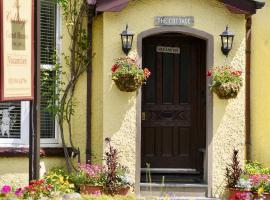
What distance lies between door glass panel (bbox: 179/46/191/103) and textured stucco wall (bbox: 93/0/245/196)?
0.86m

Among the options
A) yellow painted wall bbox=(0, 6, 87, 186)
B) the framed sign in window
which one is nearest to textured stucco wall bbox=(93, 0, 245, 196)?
yellow painted wall bbox=(0, 6, 87, 186)

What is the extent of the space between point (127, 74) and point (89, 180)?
178 cm

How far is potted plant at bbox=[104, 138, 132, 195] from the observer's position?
31.9 feet

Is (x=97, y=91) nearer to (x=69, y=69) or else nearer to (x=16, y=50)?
(x=69, y=69)

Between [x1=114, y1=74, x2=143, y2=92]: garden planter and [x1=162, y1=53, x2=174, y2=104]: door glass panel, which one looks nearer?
[x1=114, y1=74, x2=143, y2=92]: garden planter

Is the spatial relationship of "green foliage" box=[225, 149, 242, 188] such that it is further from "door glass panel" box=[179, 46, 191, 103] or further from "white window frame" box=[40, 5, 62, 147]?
"white window frame" box=[40, 5, 62, 147]

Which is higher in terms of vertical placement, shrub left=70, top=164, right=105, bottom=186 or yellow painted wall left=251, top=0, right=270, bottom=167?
yellow painted wall left=251, top=0, right=270, bottom=167

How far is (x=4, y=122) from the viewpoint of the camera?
34.3 ft

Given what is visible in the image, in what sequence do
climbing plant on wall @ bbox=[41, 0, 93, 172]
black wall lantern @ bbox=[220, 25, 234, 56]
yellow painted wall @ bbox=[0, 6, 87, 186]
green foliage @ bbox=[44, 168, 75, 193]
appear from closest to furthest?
green foliage @ bbox=[44, 168, 75, 193]
black wall lantern @ bbox=[220, 25, 234, 56]
yellow painted wall @ bbox=[0, 6, 87, 186]
climbing plant on wall @ bbox=[41, 0, 93, 172]

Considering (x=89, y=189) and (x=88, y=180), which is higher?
(x=88, y=180)

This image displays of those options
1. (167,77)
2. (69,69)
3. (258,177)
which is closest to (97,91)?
(69,69)

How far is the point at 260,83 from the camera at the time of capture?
11398 millimetres

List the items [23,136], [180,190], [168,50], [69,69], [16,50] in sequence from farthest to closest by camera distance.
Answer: [168,50]
[69,69]
[23,136]
[180,190]
[16,50]

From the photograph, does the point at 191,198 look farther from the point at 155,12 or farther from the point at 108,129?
the point at 155,12
